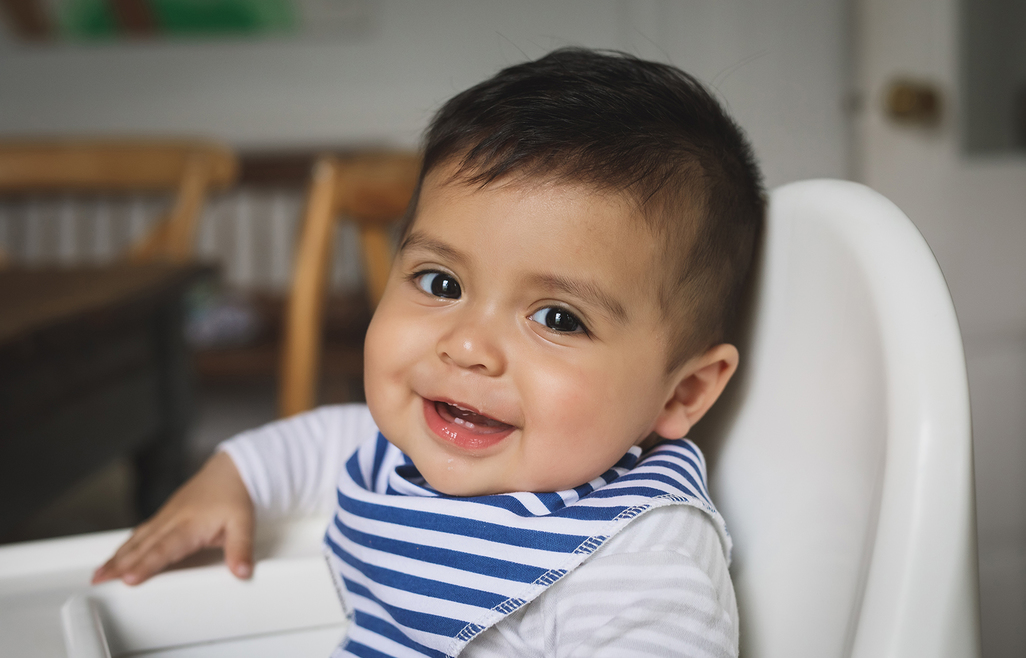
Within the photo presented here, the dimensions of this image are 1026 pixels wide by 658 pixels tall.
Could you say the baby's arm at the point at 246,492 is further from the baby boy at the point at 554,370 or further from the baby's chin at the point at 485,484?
the baby's chin at the point at 485,484

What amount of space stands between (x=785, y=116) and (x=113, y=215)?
2540 millimetres

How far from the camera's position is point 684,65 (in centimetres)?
247

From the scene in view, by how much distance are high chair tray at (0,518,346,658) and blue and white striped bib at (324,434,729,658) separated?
0.09 feet

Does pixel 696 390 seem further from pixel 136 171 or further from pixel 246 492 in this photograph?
pixel 136 171

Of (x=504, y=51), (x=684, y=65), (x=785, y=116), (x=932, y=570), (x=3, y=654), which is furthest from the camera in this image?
(x=504, y=51)

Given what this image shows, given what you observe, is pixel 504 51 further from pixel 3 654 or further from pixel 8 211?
pixel 3 654

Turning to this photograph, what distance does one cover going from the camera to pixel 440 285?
484 millimetres

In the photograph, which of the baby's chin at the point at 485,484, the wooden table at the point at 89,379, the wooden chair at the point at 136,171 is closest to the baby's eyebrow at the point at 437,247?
the baby's chin at the point at 485,484

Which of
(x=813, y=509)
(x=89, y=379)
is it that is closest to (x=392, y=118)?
(x=89, y=379)

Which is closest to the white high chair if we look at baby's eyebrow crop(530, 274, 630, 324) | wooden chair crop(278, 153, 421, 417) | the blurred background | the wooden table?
baby's eyebrow crop(530, 274, 630, 324)

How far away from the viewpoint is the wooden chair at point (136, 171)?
1579 mm

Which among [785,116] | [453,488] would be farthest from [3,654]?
[785,116]

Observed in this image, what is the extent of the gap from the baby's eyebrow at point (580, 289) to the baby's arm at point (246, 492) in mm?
246

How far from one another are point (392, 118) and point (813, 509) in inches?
117
